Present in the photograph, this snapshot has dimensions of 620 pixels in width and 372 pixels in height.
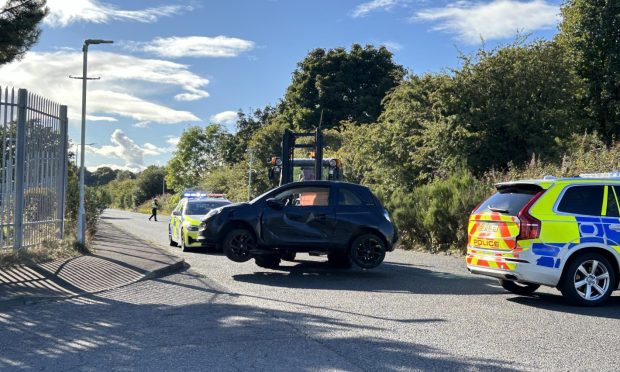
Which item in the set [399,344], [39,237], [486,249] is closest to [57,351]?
[399,344]

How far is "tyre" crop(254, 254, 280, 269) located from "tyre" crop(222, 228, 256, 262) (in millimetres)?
1218

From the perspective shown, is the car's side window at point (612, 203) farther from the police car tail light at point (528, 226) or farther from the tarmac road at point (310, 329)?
the tarmac road at point (310, 329)

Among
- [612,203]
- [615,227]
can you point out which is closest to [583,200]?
[612,203]

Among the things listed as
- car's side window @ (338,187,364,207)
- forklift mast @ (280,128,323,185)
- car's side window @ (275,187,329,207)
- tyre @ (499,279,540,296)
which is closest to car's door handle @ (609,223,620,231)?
tyre @ (499,279,540,296)

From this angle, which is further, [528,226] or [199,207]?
[199,207]

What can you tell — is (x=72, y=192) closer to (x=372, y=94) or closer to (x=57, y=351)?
(x=57, y=351)

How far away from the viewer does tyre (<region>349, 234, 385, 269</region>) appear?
12.2 m

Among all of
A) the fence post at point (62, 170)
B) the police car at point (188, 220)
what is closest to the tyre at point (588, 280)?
the police car at point (188, 220)

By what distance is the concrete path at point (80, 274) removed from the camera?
9461mm

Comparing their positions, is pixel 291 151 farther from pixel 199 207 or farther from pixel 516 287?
pixel 516 287

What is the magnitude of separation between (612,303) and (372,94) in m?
49.7

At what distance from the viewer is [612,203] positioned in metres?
9.42

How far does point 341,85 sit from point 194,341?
5234 centimetres

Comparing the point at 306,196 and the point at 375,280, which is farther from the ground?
the point at 306,196
